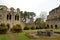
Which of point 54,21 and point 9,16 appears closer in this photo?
point 9,16

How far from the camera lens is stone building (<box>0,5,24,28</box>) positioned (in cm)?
4647

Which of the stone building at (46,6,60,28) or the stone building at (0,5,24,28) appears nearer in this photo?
the stone building at (0,5,24,28)

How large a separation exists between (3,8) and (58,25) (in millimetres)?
24553

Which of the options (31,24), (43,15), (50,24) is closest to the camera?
(31,24)

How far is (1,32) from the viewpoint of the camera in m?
32.4

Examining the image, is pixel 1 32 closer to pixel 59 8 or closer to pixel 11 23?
pixel 11 23

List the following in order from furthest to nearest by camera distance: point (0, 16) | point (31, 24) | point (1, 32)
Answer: point (31, 24), point (0, 16), point (1, 32)

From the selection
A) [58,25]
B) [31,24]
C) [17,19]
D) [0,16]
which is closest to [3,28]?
[0,16]

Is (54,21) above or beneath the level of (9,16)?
beneath

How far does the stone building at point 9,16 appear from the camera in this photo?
4647 centimetres

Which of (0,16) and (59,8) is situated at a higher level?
(59,8)

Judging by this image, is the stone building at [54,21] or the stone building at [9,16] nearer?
the stone building at [9,16]

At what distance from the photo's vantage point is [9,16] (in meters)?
48.2

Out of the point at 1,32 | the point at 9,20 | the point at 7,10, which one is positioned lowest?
the point at 1,32
